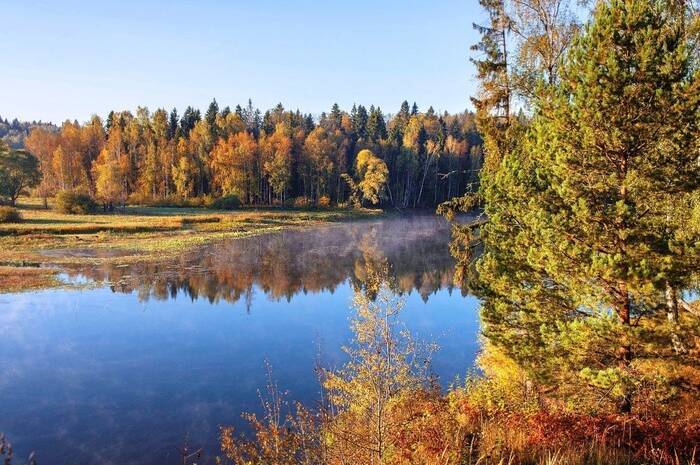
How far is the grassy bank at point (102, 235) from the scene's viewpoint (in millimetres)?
38312

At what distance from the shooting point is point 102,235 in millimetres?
52406

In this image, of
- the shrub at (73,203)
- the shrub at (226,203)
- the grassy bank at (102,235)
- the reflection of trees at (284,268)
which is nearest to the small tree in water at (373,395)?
the reflection of trees at (284,268)

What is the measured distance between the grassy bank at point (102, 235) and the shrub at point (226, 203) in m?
3.67

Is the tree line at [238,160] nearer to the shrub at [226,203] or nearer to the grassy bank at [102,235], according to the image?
the shrub at [226,203]

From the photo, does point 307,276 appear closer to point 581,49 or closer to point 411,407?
point 411,407

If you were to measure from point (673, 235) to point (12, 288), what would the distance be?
3708 cm

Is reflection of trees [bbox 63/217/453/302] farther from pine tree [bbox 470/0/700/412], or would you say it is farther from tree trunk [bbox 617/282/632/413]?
tree trunk [bbox 617/282/632/413]

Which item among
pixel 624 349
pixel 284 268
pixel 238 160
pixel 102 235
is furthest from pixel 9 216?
pixel 624 349

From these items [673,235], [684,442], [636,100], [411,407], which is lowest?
[411,407]

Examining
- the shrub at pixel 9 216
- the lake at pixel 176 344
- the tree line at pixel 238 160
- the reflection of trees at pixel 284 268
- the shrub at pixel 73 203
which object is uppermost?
the tree line at pixel 238 160

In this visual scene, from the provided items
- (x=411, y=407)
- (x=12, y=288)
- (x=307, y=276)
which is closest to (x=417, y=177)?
(x=307, y=276)

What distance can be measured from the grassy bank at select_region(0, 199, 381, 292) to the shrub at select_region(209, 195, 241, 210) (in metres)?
3.67

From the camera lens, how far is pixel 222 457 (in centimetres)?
1469

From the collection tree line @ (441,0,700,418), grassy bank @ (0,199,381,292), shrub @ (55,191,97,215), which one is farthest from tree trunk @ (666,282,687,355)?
shrub @ (55,191,97,215)
